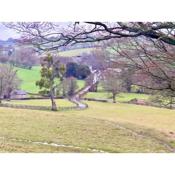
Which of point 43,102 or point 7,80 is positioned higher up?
point 7,80

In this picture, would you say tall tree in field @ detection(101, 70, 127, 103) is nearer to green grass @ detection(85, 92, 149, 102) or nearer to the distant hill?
green grass @ detection(85, 92, 149, 102)

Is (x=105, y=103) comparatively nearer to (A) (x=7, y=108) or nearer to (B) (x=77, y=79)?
(B) (x=77, y=79)

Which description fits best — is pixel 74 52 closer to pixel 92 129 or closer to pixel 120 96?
pixel 120 96

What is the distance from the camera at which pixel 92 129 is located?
6156 millimetres

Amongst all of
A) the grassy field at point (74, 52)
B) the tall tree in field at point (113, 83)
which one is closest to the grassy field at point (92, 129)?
the tall tree in field at point (113, 83)

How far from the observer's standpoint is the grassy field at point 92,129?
6.08 metres

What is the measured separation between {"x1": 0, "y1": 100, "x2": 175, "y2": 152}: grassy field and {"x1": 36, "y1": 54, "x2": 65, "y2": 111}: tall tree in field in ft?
0.31

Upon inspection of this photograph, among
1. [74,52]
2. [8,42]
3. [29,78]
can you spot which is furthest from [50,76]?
[8,42]

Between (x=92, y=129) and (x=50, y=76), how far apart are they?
0.57 metres

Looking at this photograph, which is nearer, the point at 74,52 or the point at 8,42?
the point at 8,42

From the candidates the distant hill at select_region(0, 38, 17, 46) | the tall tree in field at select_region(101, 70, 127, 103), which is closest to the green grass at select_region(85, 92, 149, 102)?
the tall tree in field at select_region(101, 70, 127, 103)

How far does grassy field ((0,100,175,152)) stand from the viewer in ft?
20.0

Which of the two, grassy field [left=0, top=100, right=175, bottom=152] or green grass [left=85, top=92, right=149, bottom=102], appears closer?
grassy field [left=0, top=100, right=175, bottom=152]

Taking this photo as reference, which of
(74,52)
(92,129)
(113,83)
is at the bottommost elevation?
(92,129)
